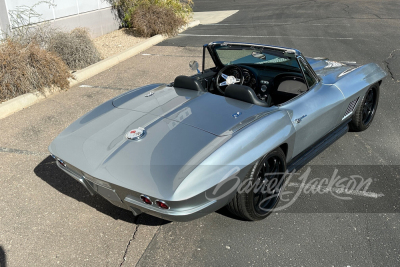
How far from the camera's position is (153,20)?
11250 millimetres

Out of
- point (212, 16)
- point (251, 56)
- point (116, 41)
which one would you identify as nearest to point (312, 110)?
point (251, 56)

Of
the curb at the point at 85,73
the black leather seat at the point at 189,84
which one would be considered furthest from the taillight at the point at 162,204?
the curb at the point at 85,73

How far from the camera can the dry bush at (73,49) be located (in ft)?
26.8

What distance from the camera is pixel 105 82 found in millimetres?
7602

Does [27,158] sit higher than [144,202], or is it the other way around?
[144,202]

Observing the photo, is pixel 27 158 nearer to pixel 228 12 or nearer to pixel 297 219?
pixel 297 219

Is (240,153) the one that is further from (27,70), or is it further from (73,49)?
(73,49)

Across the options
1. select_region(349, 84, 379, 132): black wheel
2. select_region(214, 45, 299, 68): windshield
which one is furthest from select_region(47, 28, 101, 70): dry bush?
select_region(349, 84, 379, 132): black wheel

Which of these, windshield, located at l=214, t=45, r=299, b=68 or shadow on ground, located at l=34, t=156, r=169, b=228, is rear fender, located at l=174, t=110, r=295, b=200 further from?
shadow on ground, located at l=34, t=156, r=169, b=228

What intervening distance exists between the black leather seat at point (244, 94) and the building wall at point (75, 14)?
613 centimetres

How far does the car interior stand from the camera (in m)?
4.19

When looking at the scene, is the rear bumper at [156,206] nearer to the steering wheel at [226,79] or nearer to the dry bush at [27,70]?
the steering wheel at [226,79]

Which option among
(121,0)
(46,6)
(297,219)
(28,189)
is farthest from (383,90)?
(121,0)

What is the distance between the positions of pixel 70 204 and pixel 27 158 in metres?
1.27
